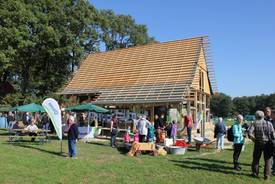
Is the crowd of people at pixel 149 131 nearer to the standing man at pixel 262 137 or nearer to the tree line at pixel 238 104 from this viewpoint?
the standing man at pixel 262 137

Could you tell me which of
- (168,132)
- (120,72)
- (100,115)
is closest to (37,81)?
(120,72)

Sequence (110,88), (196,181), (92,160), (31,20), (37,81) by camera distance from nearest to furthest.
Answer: (196,181) < (92,160) < (110,88) < (31,20) < (37,81)

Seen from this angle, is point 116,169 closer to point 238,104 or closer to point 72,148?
point 72,148

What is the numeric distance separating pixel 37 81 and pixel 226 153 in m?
28.7

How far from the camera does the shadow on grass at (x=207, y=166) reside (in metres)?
12.6

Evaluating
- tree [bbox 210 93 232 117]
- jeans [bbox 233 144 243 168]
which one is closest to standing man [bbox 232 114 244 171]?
jeans [bbox 233 144 243 168]

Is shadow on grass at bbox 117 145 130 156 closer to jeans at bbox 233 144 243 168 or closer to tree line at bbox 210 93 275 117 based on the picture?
jeans at bbox 233 144 243 168

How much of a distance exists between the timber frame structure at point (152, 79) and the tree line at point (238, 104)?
8864cm

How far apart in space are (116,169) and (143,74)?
17164mm

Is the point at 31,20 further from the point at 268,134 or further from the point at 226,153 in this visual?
the point at 268,134

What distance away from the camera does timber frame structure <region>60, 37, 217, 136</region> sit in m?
26.2

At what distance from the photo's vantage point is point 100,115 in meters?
27.5

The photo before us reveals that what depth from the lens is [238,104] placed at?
5177 inches

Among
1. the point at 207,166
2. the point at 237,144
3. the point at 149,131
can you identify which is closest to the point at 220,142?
the point at 149,131
